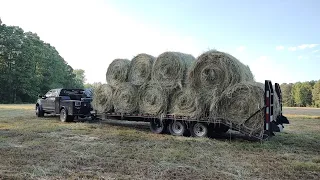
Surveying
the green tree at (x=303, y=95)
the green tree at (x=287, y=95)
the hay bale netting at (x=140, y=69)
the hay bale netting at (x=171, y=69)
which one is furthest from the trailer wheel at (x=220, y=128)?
the green tree at (x=303, y=95)

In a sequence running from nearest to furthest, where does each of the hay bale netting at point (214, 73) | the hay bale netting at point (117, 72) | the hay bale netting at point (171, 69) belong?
1. the hay bale netting at point (214, 73)
2. the hay bale netting at point (171, 69)
3. the hay bale netting at point (117, 72)

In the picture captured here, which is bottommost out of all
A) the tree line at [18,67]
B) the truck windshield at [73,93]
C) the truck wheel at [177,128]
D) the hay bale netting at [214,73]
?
the truck wheel at [177,128]

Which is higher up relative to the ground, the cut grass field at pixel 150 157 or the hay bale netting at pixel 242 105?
the hay bale netting at pixel 242 105

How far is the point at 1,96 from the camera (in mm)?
45219

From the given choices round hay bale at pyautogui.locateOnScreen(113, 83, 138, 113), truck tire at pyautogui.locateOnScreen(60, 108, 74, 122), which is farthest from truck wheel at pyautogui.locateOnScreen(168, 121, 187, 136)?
truck tire at pyautogui.locateOnScreen(60, 108, 74, 122)

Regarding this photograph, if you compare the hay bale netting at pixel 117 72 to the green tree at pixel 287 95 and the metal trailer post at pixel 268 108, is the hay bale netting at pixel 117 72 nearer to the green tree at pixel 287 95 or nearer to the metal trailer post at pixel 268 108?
the metal trailer post at pixel 268 108

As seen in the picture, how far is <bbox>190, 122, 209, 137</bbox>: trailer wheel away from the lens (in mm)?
9781

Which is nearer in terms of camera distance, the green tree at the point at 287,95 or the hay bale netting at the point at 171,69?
the hay bale netting at the point at 171,69

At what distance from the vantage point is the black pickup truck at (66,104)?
48.0 feet

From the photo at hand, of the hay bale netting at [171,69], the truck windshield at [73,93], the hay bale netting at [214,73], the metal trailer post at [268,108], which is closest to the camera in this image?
the metal trailer post at [268,108]

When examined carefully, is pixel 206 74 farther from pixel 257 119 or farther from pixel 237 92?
pixel 257 119

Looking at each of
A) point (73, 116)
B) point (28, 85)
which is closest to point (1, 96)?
point (28, 85)

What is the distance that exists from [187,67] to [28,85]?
138ft

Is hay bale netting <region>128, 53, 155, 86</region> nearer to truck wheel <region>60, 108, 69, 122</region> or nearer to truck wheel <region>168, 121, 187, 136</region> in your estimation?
truck wheel <region>168, 121, 187, 136</region>
